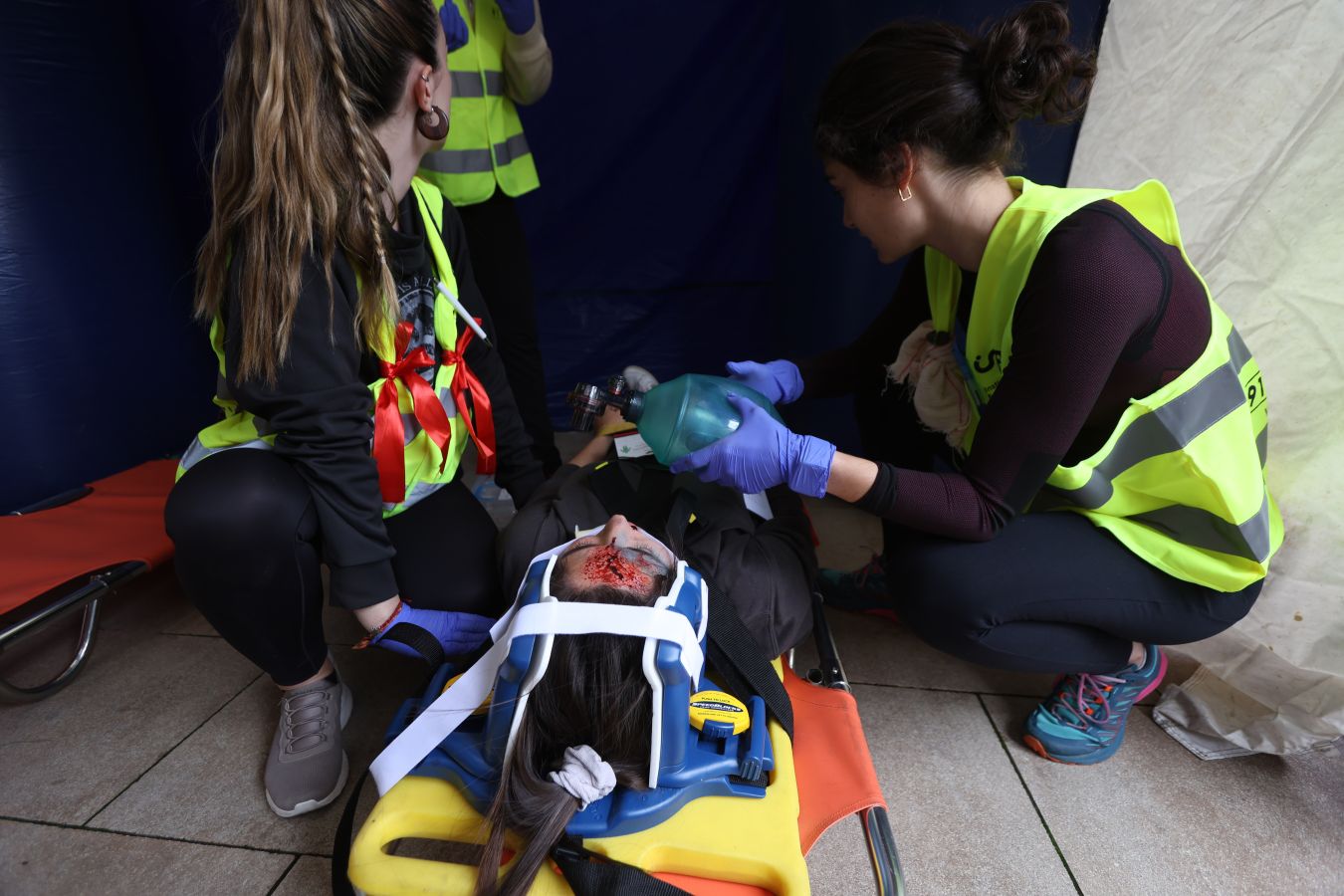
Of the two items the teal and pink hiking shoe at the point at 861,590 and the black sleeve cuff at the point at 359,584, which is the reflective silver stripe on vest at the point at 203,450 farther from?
the teal and pink hiking shoe at the point at 861,590

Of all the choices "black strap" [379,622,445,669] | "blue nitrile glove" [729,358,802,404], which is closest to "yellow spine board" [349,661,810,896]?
"black strap" [379,622,445,669]

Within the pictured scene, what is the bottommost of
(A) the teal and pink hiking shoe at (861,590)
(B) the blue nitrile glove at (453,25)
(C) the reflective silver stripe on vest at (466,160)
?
(A) the teal and pink hiking shoe at (861,590)

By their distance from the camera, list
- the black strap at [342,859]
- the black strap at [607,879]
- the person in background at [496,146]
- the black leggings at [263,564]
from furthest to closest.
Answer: the person in background at [496,146]
the black leggings at [263,564]
the black strap at [342,859]
the black strap at [607,879]

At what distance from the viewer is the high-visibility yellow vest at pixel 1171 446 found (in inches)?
38.9

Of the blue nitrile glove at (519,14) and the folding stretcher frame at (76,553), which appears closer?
the folding stretcher frame at (76,553)

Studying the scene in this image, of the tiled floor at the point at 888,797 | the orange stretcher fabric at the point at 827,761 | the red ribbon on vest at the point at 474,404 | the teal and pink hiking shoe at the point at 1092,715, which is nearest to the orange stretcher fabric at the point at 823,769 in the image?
the orange stretcher fabric at the point at 827,761

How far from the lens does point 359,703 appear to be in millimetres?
1342

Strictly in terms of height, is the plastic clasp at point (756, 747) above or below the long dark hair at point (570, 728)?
below

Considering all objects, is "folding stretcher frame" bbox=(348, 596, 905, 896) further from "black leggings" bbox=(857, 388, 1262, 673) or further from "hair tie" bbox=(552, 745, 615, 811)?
"black leggings" bbox=(857, 388, 1262, 673)

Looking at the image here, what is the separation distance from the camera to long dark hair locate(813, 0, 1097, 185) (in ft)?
3.03

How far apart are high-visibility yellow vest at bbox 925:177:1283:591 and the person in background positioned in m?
1.06

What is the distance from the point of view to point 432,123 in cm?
104

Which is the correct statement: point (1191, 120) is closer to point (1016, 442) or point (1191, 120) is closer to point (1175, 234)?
point (1175, 234)

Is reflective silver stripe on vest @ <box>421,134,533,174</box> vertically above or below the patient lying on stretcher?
above
